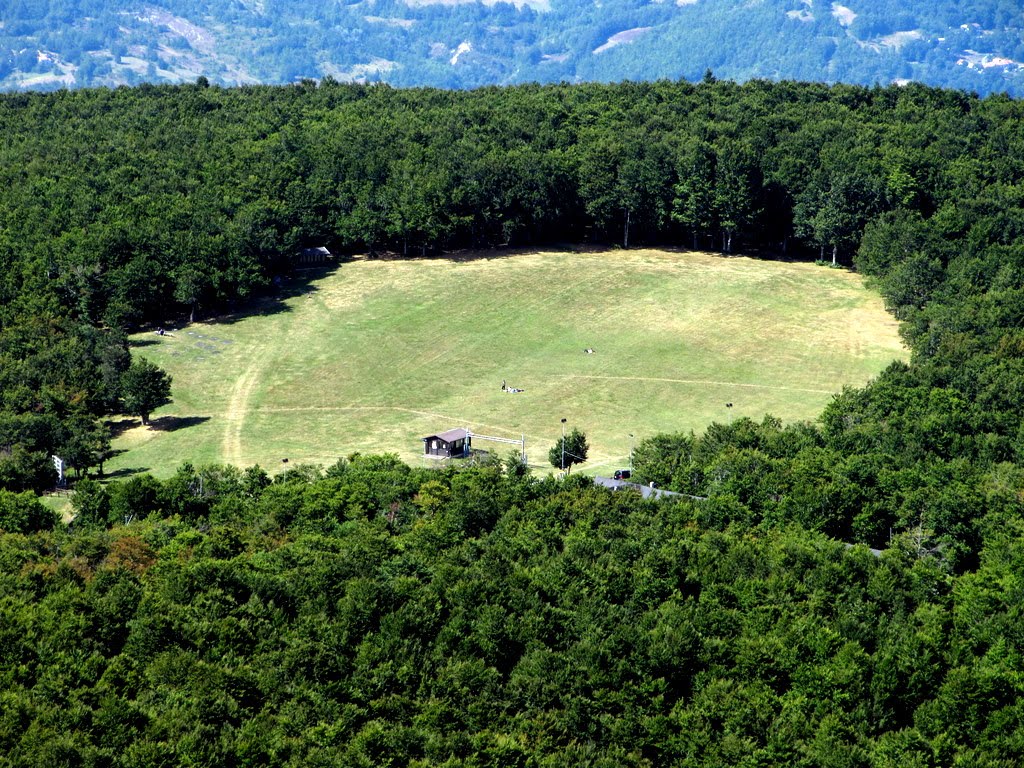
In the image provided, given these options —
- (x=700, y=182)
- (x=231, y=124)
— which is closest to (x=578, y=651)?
(x=700, y=182)

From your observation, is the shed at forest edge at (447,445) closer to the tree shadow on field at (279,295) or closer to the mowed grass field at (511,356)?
the mowed grass field at (511,356)

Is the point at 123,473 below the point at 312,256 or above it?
below

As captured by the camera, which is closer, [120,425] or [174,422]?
[120,425]

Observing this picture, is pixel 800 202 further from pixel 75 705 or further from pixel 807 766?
pixel 75 705

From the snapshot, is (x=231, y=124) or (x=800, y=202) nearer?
(x=800, y=202)

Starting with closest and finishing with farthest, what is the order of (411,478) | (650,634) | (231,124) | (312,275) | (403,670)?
(403,670), (650,634), (411,478), (312,275), (231,124)

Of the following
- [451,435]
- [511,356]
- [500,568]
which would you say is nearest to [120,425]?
[451,435]

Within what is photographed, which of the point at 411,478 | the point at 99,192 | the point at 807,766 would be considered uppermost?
the point at 99,192

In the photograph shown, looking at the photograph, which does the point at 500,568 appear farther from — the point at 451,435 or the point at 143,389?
the point at 143,389
